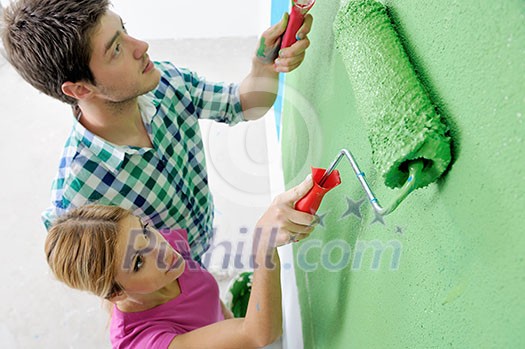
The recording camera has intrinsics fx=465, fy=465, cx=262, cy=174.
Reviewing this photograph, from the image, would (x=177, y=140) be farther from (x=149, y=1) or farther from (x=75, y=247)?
(x=149, y=1)

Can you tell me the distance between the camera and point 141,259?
32.8 inches

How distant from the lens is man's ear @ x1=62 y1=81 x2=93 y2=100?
832 mm

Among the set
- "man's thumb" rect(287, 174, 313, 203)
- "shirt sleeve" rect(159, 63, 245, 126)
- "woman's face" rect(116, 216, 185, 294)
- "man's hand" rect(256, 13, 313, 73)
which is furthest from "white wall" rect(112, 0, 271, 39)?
"man's thumb" rect(287, 174, 313, 203)

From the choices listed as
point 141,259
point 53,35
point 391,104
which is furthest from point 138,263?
point 391,104

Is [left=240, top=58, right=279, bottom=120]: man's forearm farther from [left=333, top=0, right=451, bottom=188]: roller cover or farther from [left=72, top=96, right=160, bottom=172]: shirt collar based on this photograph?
[left=333, top=0, right=451, bottom=188]: roller cover

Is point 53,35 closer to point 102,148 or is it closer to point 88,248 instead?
point 102,148

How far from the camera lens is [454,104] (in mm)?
365

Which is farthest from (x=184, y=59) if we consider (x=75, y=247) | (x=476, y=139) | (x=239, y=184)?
(x=476, y=139)

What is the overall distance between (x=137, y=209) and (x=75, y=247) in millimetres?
174

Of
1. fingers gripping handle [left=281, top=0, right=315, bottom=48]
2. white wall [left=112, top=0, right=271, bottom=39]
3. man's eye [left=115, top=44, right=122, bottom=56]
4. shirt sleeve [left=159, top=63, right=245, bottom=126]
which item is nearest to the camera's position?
fingers gripping handle [left=281, top=0, right=315, bottom=48]

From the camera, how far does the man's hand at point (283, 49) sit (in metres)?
0.79

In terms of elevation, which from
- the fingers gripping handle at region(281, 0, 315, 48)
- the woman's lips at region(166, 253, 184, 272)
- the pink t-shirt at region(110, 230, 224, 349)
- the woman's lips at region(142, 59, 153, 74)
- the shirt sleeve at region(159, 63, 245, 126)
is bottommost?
the pink t-shirt at region(110, 230, 224, 349)

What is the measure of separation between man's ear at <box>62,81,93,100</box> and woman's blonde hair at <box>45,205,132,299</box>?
0.68ft

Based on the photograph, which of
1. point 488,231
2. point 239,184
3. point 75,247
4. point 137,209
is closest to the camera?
point 488,231
